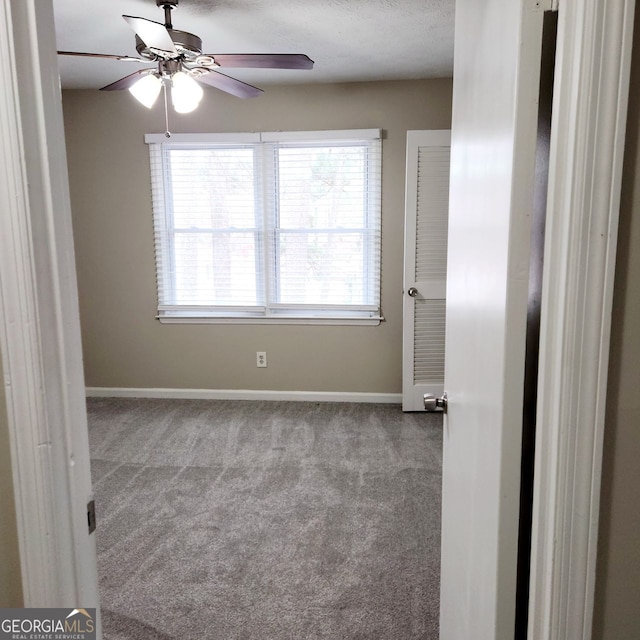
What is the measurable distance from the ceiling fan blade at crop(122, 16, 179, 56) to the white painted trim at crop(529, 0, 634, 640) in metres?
1.72

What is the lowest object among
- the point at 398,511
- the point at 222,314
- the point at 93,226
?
the point at 398,511

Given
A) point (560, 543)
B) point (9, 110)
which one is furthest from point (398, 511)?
point (9, 110)

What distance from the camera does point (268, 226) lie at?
3951 millimetres

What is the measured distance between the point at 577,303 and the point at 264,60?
2.06m

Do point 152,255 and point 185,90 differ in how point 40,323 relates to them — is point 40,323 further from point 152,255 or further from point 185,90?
point 152,255

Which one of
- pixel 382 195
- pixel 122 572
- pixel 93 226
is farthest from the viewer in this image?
pixel 93 226

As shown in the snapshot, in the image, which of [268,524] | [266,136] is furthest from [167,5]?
[268,524]

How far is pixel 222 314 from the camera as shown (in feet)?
13.5

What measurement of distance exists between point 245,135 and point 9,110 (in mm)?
3369

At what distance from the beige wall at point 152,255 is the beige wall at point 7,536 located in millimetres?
3289

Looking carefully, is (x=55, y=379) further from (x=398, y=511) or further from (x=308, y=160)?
(x=308, y=160)

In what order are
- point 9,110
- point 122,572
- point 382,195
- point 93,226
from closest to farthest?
point 9,110 < point 122,572 < point 382,195 < point 93,226

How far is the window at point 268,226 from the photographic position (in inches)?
152

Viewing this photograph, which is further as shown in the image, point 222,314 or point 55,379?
point 222,314
